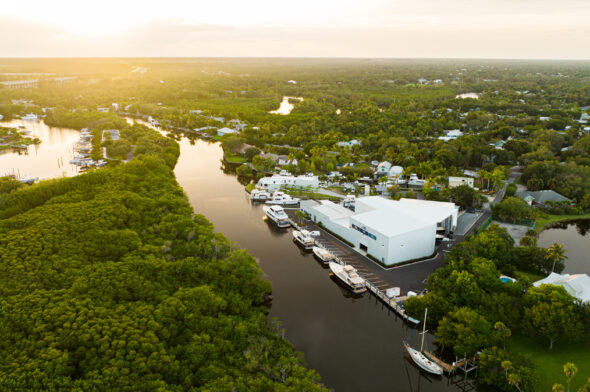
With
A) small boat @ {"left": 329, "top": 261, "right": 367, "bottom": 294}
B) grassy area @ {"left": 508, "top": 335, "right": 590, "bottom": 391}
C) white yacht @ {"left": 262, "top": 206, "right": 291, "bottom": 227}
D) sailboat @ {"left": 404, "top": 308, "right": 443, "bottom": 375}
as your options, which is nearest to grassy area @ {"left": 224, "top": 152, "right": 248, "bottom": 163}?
white yacht @ {"left": 262, "top": 206, "right": 291, "bottom": 227}

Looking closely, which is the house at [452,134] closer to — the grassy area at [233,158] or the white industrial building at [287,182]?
the white industrial building at [287,182]

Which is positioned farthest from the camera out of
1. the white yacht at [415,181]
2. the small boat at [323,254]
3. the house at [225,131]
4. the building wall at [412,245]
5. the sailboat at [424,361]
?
the house at [225,131]

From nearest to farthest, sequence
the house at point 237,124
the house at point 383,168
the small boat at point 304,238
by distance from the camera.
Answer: the small boat at point 304,238 → the house at point 383,168 → the house at point 237,124

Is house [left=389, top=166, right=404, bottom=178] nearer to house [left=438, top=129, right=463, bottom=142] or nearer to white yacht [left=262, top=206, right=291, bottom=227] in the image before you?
white yacht [left=262, top=206, right=291, bottom=227]

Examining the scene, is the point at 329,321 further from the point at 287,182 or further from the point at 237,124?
the point at 237,124

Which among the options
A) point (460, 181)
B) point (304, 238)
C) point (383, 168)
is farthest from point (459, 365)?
point (383, 168)

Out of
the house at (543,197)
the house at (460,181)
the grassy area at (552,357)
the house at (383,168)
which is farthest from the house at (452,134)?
the grassy area at (552,357)

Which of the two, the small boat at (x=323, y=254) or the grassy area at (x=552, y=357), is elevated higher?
the small boat at (x=323, y=254)
